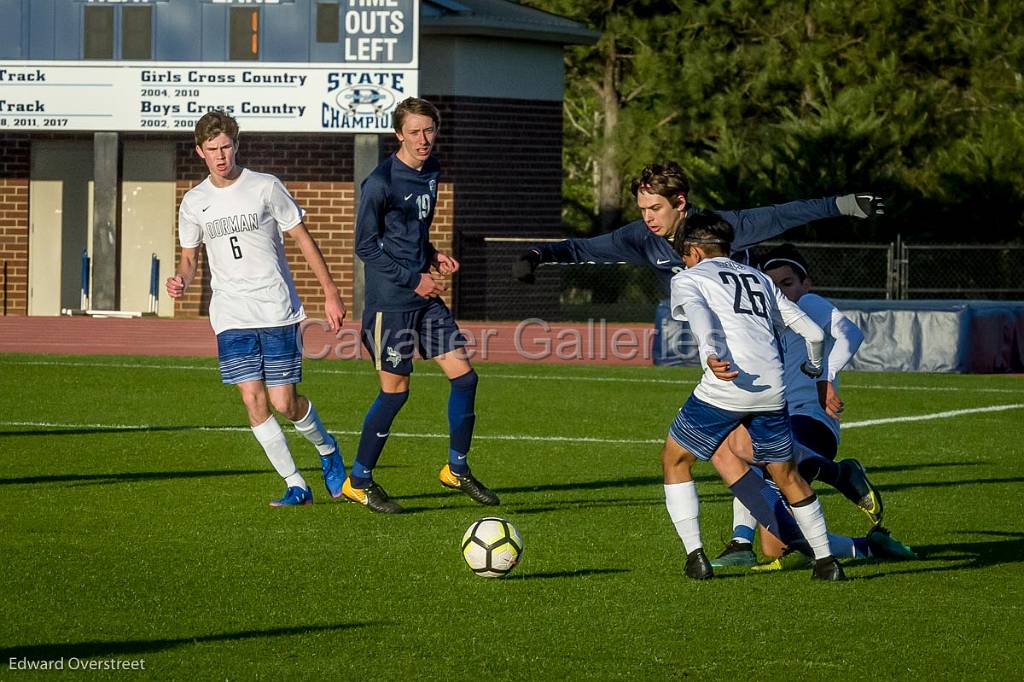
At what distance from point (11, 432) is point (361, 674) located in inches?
305

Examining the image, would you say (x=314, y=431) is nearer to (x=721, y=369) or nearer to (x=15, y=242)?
(x=721, y=369)

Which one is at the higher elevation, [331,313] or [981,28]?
[981,28]

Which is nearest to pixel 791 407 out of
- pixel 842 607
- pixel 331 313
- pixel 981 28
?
pixel 842 607

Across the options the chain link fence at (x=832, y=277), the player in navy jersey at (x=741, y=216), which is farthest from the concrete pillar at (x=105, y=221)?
the player in navy jersey at (x=741, y=216)

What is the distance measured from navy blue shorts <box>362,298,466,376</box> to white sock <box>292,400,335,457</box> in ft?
1.66

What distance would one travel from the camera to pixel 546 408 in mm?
14875

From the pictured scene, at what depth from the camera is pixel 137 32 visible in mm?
26297

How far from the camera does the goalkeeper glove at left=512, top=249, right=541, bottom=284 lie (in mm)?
7453

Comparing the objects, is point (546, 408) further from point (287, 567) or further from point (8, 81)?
point (8, 81)

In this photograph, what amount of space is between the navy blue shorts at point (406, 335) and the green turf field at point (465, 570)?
87cm

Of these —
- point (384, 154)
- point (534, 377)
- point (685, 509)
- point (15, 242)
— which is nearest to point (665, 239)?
point (685, 509)

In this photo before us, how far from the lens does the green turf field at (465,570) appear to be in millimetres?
5602

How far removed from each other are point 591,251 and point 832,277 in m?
23.3

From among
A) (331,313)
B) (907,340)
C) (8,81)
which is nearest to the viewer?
(331,313)
